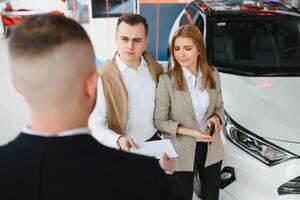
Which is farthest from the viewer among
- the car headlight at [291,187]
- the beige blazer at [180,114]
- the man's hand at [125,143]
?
the car headlight at [291,187]

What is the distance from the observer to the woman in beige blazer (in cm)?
171

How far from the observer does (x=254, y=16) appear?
2.98 metres

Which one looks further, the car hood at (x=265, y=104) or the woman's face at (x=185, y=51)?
the car hood at (x=265, y=104)

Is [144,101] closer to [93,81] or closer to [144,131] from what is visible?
[144,131]

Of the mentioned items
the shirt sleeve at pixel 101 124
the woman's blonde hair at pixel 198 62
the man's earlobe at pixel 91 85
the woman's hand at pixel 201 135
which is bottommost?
the woman's hand at pixel 201 135

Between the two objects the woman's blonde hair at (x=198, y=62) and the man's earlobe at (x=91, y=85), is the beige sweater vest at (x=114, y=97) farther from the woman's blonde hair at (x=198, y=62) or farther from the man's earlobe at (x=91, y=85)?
the man's earlobe at (x=91, y=85)

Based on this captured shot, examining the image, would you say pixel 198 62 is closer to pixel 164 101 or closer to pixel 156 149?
pixel 164 101

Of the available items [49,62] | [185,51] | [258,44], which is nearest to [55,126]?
[49,62]

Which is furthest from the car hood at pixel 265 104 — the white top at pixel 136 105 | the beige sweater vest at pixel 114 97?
the beige sweater vest at pixel 114 97

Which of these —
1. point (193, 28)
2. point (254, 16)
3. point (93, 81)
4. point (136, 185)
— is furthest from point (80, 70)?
point (254, 16)

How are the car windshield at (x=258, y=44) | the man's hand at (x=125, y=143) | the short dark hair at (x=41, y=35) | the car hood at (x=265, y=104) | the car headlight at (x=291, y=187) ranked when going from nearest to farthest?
the short dark hair at (x=41, y=35)
the man's hand at (x=125, y=143)
the car headlight at (x=291, y=187)
the car hood at (x=265, y=104)
the car windshield at (x=258, y=44)

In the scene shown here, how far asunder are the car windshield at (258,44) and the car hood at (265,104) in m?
0.18

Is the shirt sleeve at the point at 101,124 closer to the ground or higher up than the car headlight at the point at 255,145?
higher up

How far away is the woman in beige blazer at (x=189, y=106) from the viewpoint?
67.4 inches
